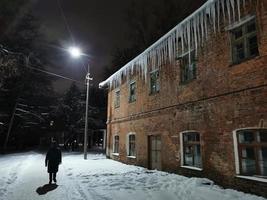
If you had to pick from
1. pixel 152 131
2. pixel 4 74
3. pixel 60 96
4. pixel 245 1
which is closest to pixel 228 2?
pixel 245 1

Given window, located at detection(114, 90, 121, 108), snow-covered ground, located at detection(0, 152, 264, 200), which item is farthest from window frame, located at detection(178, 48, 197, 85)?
window, located at detection(114, 90, 121, 108)

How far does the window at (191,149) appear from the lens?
9165mm

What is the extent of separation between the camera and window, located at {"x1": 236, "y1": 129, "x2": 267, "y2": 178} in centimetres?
678

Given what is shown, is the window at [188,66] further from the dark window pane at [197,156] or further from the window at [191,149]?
the dark window pane at [197,156]

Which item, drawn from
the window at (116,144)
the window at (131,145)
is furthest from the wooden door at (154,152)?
the window at (116,144)

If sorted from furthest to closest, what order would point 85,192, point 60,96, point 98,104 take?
point 60,96 < point 98,104 < point 85,192

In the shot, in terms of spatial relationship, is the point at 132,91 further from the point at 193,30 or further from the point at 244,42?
the point at 244,42

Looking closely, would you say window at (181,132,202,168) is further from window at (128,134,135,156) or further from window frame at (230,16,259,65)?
window at (128,134,135,156)

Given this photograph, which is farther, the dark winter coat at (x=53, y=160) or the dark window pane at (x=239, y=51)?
the dark winter coat at (x=53, y=160)

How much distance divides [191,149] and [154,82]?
4.55m

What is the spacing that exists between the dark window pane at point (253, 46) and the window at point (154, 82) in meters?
5.46

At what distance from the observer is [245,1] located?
7.67m

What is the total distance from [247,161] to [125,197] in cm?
388

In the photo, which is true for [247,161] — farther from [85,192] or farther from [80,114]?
[80,114]
